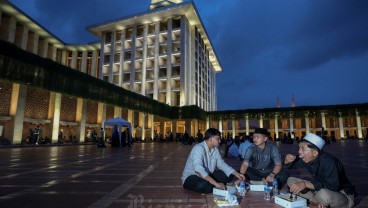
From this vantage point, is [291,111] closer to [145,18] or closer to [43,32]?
[145,18]

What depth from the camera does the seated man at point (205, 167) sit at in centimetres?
427

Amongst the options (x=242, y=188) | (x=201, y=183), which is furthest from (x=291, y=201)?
(x=201, y=183)

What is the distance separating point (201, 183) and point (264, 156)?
1.62 m

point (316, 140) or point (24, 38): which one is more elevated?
point (24, 38)

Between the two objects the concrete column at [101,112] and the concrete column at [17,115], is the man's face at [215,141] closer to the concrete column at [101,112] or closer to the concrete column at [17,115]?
the concrete column at [17,115]

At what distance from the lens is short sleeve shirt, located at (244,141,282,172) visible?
506cm

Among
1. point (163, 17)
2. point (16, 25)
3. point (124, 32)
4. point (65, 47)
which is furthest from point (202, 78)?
point (16, 25)

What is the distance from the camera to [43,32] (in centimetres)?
4253

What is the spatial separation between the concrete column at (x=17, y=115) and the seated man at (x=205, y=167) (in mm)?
22785

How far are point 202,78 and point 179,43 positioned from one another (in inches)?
459

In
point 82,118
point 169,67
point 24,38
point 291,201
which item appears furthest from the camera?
point 169,67

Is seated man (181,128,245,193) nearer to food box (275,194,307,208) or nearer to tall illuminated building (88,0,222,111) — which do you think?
food box (275,194,307,208)

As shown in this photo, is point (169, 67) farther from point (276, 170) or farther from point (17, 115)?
point (276, 170)

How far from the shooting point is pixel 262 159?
516 centimetres
